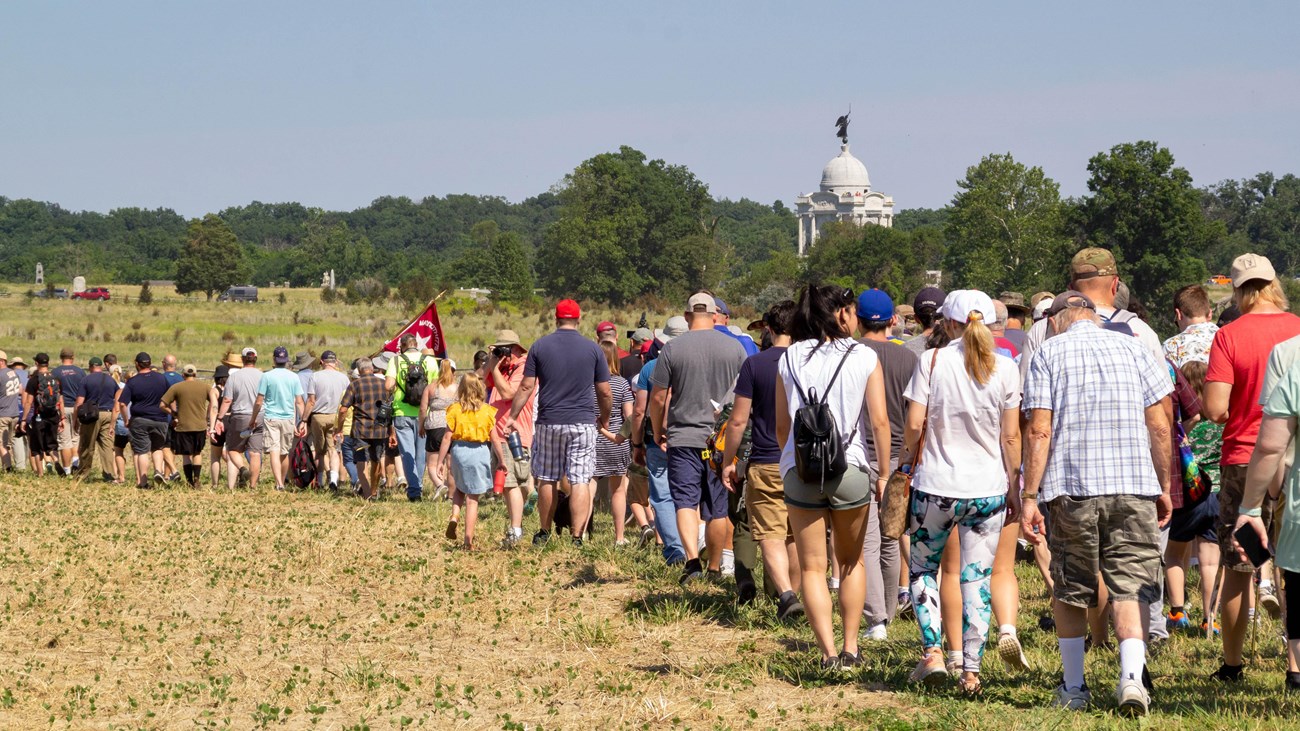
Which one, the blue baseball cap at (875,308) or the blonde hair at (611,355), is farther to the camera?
the blonde hair at (611,355)

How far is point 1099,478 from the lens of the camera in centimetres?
616

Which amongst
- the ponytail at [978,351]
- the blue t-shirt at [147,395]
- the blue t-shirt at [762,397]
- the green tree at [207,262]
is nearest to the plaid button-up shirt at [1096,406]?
the ponytail at [978,351]

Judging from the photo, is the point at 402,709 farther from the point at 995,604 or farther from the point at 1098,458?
the point at 1098,458

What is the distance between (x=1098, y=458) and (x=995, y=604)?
145 centimetres

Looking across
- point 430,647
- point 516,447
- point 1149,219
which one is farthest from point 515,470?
point 1149,219

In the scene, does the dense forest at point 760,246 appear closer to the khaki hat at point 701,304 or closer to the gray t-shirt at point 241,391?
the gray t-shirt at point 241,391

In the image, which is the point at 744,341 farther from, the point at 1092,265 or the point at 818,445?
the point at 1092,265

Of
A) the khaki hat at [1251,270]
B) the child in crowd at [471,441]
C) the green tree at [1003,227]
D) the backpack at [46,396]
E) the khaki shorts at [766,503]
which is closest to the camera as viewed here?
the khaki hat at [1251,270]

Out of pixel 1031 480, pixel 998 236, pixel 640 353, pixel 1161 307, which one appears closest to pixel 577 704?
pixel 1031 480

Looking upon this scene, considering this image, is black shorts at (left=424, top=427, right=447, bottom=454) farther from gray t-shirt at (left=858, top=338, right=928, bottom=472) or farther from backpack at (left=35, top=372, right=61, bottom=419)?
gray t-shirt at (left=858, top=338, right=928, bottom=472)

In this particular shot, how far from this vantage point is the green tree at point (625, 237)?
106 meters

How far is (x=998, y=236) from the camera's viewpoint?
3344 inches

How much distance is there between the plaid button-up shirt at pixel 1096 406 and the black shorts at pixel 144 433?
14153mm

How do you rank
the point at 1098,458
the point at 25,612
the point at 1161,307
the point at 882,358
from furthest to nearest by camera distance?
the point at 1161,307, the point at 25,612, the point at 882,358, the point at 1098,458
